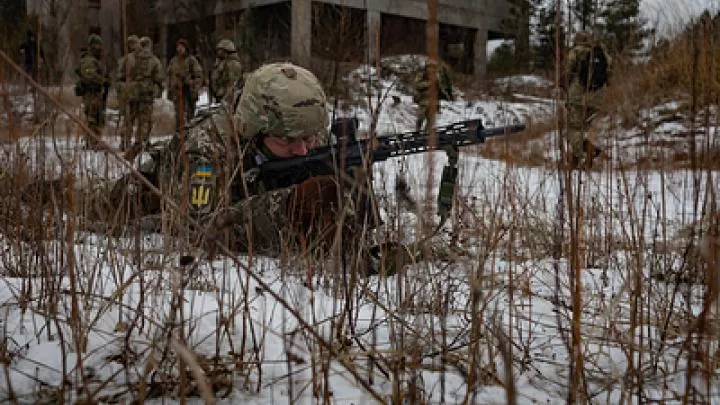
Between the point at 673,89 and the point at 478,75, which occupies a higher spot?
the point at 478,75

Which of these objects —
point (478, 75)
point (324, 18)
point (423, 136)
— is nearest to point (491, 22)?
point (478, 75)

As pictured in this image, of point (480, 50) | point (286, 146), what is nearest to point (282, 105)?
point (286, 146)

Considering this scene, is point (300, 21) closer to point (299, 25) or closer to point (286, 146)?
point (299, 25)

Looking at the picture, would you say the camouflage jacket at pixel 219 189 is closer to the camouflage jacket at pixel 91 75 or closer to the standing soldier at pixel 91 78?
the standing soldier at pixel 91 78

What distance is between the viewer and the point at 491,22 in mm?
18531

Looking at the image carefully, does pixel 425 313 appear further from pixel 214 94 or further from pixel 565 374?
pixel 214 94

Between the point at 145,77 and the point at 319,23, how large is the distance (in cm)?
569

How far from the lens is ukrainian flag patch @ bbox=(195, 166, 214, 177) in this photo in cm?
212

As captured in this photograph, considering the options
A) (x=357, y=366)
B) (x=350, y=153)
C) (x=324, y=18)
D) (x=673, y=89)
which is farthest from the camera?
(x=324, y=18)

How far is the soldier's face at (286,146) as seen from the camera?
238 centimetres

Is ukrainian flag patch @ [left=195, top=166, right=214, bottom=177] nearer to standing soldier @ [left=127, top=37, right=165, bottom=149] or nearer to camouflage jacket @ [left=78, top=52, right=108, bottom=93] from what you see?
standing soldier @ [left=127, top=37, right=165, bottom=149]

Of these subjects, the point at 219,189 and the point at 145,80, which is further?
the point at 145,80

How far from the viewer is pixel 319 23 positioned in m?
12.6

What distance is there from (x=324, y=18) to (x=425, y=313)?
13.3 meters
